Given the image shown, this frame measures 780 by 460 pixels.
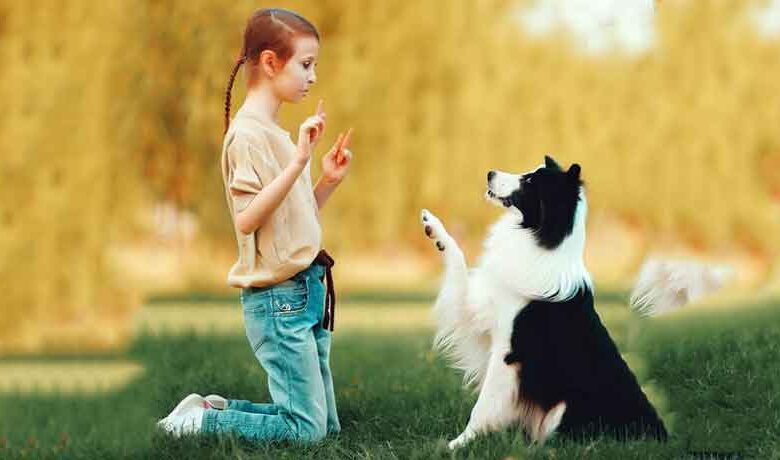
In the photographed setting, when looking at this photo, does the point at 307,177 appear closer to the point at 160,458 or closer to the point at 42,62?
the point at 160,458

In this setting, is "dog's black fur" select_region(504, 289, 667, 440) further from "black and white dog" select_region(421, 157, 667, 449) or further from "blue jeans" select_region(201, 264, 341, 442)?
"blue jeans" select_region(201, 264, 341, 442)

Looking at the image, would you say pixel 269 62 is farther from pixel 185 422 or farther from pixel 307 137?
pixel 185 422

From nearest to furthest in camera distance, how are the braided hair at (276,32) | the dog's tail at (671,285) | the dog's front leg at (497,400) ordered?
the dog's front leg at (497,400), the braided hair at (276,32), the dog's tail at (671,285)

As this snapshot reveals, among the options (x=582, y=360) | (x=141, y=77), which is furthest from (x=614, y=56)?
(x=582, y=360)

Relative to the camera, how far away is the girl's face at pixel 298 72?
3.33m

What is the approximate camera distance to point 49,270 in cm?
508

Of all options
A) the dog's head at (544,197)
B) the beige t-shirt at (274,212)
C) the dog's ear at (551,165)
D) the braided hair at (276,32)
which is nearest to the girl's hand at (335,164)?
the beige t-shirt at (274,212)

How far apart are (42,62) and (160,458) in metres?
2.63

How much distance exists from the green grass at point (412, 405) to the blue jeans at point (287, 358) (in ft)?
0.22

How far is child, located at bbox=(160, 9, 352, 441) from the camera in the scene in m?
3.29

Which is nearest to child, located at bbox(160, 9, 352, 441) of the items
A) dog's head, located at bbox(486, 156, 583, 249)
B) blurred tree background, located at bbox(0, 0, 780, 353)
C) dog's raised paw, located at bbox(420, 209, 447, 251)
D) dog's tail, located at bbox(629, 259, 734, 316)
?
dog's raised paw, located at bbox(420, 209, 447, 251)

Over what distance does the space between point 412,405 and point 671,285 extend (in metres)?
1.13

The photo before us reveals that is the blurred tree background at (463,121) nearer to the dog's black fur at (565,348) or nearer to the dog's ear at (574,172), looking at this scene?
the dog's black fur at (565,348)

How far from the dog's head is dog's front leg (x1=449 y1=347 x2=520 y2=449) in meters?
0.40
